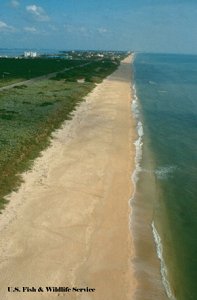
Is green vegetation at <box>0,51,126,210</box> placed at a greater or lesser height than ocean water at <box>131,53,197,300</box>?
greater

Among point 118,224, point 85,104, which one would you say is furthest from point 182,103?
point 118,224

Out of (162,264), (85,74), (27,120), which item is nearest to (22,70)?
(85,74)

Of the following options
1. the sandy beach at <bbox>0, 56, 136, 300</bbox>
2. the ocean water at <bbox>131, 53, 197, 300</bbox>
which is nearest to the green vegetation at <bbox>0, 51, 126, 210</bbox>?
the sandy beach at <bbox>0, 56, 136, 300</bbox>

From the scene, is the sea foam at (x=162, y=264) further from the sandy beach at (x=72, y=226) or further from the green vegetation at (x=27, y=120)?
the green vegetation at (x=27, y=120)

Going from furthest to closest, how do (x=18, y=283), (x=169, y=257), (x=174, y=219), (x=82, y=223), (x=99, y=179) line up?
(x=99, y=179), (x=174, y=219), (x=82, y=223), (x=169, y=257), (x=18, y=283)

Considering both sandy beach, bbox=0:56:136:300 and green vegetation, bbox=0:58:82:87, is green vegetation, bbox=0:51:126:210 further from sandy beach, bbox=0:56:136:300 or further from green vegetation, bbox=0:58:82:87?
green vegetation, bbox=0:58:82:87

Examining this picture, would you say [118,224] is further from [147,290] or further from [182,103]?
[182,103]

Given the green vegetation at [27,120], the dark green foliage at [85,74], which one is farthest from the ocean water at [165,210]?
the dark green foliage at [85,74]
